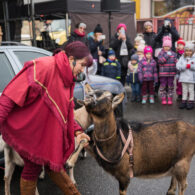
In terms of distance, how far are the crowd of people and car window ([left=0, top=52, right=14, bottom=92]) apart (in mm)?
3896

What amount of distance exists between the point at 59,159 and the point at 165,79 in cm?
576

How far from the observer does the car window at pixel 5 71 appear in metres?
3.58

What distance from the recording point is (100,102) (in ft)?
8.50

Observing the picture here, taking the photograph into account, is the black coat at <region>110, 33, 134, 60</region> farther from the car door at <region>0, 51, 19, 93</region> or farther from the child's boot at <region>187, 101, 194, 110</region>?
the car door at <region>0, 51, 19, 93</region>

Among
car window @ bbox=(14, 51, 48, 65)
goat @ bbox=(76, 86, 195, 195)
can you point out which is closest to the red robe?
goat @ bbox=(76, 86, 195, 195)

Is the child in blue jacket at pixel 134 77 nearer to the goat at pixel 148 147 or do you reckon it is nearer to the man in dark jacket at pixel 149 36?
the man in dark jacket at pixel 149 36

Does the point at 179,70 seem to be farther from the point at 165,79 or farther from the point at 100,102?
the point at 100,102

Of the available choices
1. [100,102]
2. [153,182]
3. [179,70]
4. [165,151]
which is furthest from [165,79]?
[100,102]

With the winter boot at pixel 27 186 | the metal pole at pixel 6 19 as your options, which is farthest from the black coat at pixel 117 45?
the winter boot at pixel 27 186

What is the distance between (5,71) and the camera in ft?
12.0

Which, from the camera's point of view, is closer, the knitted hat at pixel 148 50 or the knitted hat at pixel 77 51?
the knitted hat at pixel 77 51

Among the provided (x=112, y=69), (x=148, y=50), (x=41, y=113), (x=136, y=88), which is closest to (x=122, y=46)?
(x=112, y=69)

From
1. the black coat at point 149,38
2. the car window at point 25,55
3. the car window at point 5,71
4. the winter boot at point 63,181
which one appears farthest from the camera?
the black coat at point 149,38

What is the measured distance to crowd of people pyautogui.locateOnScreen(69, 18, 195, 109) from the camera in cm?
720
